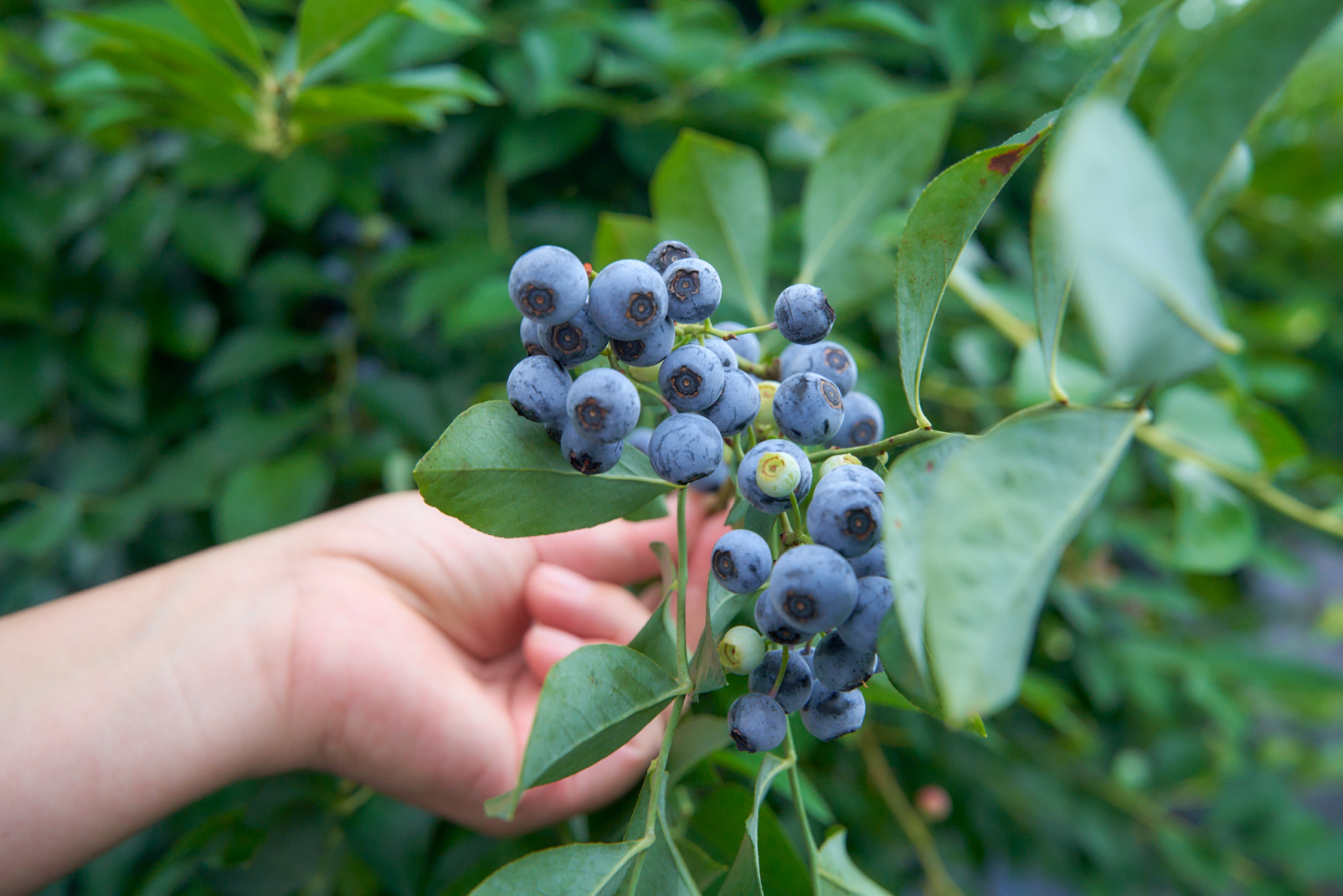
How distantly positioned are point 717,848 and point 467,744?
0.29 metres

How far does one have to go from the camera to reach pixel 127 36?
31.2 inches

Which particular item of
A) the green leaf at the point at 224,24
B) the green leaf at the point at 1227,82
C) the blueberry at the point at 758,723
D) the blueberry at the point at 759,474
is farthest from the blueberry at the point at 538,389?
the green leaf at the point at 224,24

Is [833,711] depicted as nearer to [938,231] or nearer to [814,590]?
[814,590]

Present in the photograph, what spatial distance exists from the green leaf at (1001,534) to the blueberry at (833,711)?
0.70 ft

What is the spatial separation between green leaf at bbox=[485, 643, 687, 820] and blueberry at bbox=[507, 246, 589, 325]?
20cm

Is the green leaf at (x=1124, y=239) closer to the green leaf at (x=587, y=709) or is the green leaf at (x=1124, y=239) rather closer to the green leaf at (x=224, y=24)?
the green leaf at (x=587, y=709)

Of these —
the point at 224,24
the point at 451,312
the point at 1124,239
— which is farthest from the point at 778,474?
the point at 224,24

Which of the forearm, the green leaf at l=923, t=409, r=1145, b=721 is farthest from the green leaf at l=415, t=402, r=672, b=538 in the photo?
the forearm

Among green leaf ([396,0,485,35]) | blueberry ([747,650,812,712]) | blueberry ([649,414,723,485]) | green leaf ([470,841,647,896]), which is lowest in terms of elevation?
green leaf ([470,841,647,896])

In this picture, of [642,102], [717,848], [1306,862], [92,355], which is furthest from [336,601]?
[1306,862]

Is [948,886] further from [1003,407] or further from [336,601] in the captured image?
[336,601]

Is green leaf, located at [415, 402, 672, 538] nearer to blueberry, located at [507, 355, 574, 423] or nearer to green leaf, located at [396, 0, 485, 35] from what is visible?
blueberry, located at [507, 355, 574, 423]

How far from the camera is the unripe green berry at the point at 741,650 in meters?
0.51

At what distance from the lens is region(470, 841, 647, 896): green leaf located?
1.53ft
